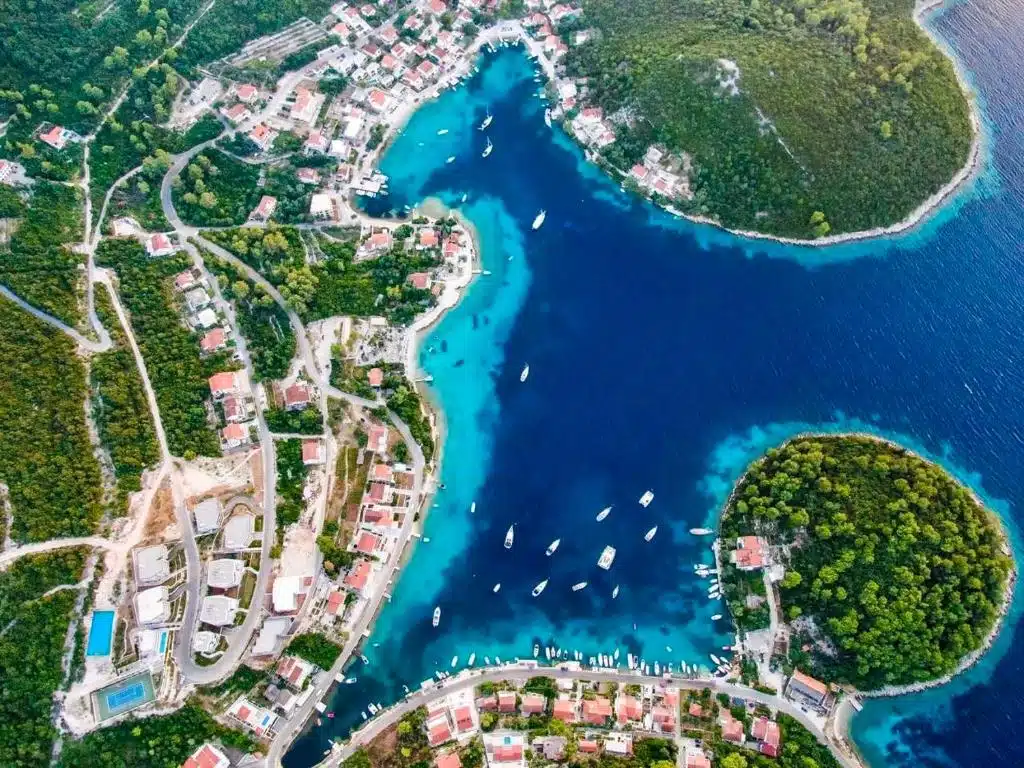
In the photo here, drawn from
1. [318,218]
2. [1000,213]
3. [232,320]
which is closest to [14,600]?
[232,320]

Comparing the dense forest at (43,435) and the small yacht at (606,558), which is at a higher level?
the dense forest at (43,435)

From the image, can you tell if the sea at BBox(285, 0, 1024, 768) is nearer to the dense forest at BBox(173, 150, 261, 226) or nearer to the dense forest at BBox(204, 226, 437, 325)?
the dense forest at BBox(204, 226, 437, 325)

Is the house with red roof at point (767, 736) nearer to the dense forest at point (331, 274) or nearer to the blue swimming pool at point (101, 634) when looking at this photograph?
the dense forest at point (331, 274)

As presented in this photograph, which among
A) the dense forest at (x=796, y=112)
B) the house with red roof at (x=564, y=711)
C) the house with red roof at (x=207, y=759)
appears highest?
the dense forest at (x=796, y=112)

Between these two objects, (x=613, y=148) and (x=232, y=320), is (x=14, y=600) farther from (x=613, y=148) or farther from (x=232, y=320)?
(x=613, y=148)

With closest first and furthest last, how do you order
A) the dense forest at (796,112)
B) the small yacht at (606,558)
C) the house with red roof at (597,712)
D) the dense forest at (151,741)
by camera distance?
the dense forest at (151,741) → the house with red roof at (597,712) → the small yacht at (606,558) → the dense forest at (796,112)

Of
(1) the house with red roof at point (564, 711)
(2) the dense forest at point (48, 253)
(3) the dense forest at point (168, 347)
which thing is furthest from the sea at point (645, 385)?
(2) the dense forest at point (48, 253)
